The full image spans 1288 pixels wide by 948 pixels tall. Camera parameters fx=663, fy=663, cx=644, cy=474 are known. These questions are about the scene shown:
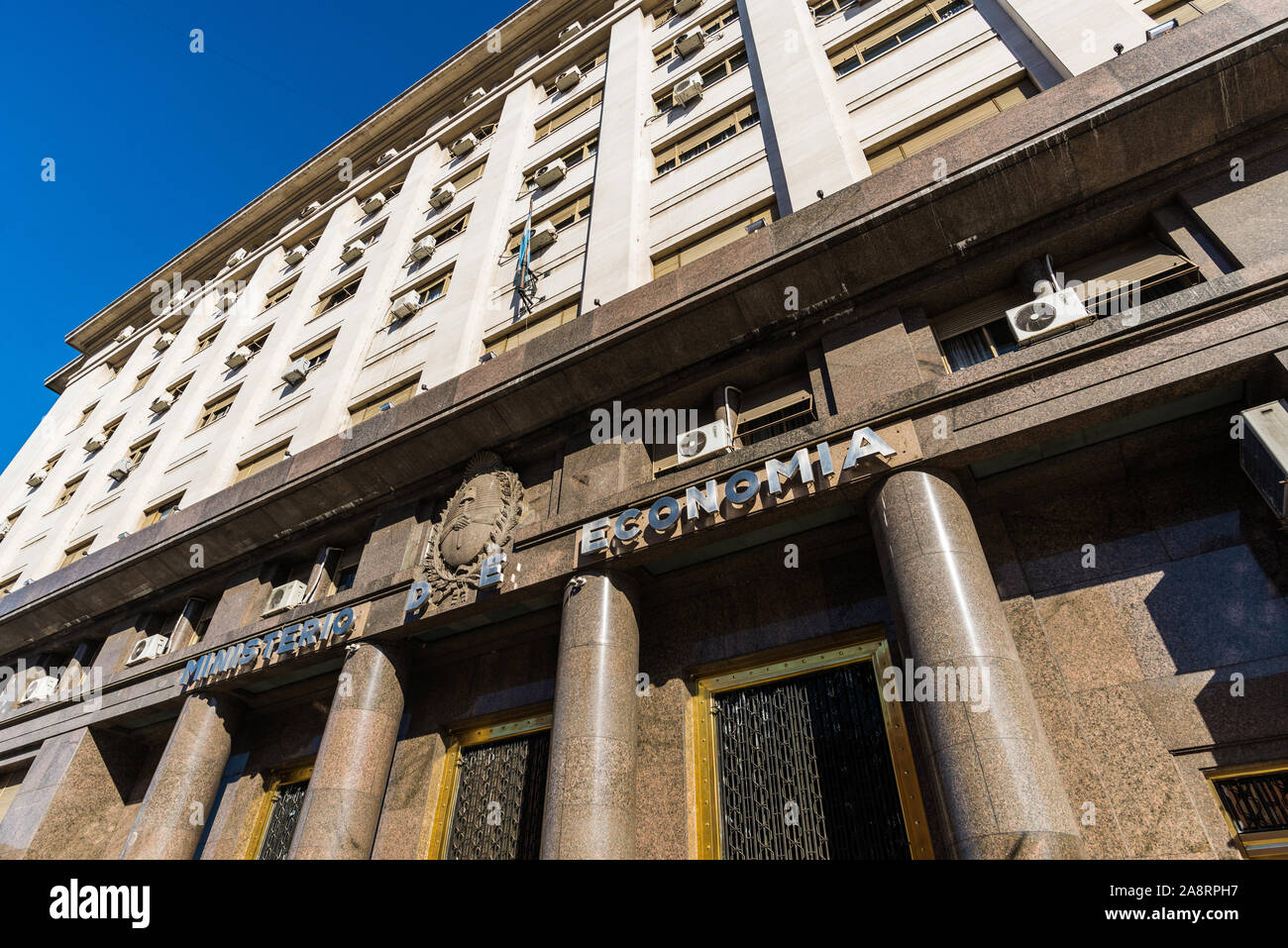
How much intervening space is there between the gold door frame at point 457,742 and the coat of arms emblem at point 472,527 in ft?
6.74

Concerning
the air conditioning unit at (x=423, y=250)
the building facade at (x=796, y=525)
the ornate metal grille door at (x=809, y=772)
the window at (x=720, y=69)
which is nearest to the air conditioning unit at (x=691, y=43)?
the building facade at (x=796, y=525)

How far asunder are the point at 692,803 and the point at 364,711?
517 centimetres

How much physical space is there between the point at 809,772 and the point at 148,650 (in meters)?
14.2

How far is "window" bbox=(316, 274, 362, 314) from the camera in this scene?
2174cm

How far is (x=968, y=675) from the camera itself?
608 centimetres

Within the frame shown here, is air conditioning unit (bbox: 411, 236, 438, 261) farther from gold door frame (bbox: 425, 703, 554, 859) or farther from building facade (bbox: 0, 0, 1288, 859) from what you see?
gold door frame (bbox: 425, 703, 554, 859)

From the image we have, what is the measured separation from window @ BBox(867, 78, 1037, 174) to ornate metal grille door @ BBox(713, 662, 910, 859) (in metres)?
8.64

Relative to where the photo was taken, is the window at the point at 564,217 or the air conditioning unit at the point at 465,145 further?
the air conditioning unit at the point at 465,145

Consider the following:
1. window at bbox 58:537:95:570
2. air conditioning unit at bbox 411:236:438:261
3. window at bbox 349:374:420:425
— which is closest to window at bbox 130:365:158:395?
window at bbox 58:537:95:570

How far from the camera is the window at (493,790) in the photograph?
30.2 feet

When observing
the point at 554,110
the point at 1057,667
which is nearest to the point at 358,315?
the point at 554,110

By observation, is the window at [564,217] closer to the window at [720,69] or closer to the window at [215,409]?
the window at [720,69]
